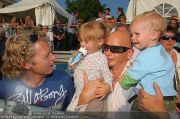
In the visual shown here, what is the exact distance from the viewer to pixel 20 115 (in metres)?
1.84

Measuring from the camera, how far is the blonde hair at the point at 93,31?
2.76m

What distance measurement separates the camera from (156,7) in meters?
16.8

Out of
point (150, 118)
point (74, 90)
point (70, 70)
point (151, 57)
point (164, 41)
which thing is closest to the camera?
point (150, 118)

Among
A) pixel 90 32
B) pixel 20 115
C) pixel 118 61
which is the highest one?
pixel 90 32

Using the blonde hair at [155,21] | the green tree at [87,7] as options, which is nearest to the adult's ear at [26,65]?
the blonde hair at [155,21]

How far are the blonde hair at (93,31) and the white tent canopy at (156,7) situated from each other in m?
13.5

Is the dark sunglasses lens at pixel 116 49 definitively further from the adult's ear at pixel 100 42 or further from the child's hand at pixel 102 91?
the child's hand at pixel 102 91

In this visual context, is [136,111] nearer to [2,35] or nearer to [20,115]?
[20,115]

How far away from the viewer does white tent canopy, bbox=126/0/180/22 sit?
636 inches

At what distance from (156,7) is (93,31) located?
14.7 metres

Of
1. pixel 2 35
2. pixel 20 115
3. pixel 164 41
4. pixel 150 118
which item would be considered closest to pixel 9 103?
pixel 20 115

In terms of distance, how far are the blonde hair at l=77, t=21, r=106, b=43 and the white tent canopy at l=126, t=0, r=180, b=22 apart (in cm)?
1347

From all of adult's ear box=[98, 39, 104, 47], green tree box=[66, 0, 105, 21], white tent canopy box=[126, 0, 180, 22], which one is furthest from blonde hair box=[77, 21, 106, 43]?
green tree box=[66, 0, 105, 21]

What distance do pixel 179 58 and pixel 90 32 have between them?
2010 mm
